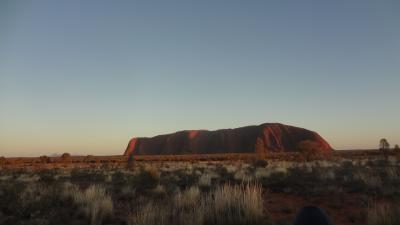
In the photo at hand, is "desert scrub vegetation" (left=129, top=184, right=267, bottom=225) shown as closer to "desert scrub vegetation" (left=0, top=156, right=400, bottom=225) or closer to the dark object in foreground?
"desert scrub vegetation" (left=0, top=156, right=400, bottom=225)

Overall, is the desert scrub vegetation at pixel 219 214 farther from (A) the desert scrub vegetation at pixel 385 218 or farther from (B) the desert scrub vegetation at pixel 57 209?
(A) the desert scrub vegetation at pixel 385 218

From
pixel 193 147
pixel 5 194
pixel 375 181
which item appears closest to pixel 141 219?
pixel 5 194

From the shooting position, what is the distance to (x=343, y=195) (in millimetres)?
12219

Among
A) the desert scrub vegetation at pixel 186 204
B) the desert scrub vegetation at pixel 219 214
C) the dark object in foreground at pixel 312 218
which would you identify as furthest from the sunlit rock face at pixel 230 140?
the dark object in foreground at pixel 312 218

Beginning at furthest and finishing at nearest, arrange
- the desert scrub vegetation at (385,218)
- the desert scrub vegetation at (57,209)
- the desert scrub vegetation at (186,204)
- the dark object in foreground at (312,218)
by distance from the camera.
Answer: the desert scrub vegetation at (57,209) < the desert scrub vegetation at (186,204) < the desert scrub vegetation at (385,218) < the dark object in foreground at (312,218)

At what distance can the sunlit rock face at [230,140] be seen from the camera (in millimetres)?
115188

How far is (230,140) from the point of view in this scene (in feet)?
404

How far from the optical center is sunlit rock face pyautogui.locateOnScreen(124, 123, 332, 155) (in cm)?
11519

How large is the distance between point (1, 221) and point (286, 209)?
6.80m

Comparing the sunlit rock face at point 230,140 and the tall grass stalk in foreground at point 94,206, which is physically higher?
the sunlit rock face at point 230,140

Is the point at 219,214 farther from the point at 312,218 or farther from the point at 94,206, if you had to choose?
the point at 312,218

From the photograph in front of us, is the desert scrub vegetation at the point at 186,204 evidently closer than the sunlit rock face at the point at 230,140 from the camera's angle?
Yes

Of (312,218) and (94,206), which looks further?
(94,206)

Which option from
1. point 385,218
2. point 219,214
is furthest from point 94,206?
point 385,218
